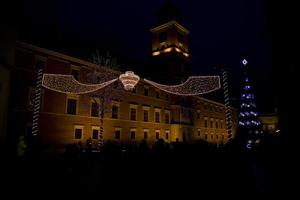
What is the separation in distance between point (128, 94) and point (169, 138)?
1088 cm

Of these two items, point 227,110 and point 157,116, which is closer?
point 227,110

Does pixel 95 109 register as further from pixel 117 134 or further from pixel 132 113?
pixel 132 113

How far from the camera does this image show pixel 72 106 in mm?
23797

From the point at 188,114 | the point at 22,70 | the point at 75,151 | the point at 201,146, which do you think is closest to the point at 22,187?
the point at 75,151

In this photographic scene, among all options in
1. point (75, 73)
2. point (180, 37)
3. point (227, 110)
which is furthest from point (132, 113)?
point (180, 37)

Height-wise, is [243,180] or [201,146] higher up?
[201,146]

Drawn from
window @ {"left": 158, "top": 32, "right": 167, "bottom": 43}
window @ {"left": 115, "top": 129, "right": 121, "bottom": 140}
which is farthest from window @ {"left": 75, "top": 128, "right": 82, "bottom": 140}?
window @ {"left": 158, "top": 32, "right": 167, "bottom": 43}

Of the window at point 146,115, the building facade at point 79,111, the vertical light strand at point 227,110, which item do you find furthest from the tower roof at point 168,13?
the vertical light strand at point 227,110

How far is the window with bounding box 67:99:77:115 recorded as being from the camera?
23472 millimetres

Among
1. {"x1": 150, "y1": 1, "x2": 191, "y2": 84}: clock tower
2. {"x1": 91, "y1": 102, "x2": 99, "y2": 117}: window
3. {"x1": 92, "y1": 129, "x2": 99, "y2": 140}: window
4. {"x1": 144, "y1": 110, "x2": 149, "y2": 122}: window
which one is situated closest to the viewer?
{"x1": 92, "y1": 129, "x2": 99, "y2": 140}: window

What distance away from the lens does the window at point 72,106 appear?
23472 millimetres

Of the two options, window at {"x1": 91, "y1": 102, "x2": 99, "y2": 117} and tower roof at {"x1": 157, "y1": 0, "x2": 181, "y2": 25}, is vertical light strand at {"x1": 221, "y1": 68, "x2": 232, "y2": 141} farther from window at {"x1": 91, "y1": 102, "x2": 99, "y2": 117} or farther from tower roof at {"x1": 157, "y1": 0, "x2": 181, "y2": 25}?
tower roof at {"x1": 157, "y1": 0, "x2": 181, "y2": 25}

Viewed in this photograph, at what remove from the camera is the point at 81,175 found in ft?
28.8

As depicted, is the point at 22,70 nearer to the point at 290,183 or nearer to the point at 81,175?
the point at 81,175
